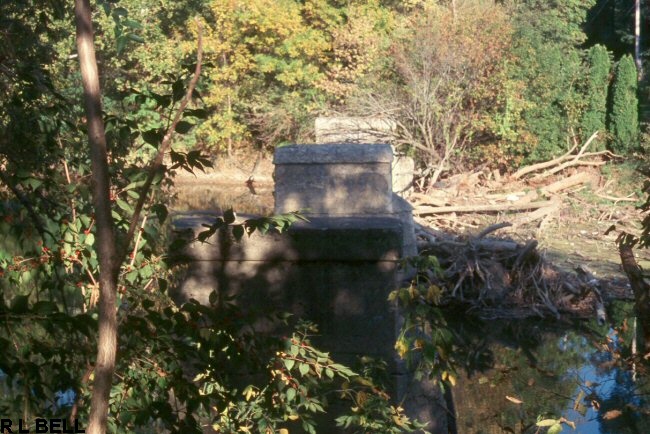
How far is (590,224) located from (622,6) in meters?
20.4

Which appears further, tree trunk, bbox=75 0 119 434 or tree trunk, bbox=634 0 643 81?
tree trunk, bbox=634 0 643 81

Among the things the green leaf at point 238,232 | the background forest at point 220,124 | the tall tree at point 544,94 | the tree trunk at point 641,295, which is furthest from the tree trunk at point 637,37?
the green leaf at point 238,232

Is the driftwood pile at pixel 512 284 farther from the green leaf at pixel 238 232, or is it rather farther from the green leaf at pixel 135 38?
the green leaf at pixel 135 38

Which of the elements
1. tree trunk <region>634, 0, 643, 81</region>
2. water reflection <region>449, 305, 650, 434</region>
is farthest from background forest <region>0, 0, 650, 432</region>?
water reflection <region>449, 305, 650, 434</region>

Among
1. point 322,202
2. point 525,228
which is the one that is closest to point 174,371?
point 322,202

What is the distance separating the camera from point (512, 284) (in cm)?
1399

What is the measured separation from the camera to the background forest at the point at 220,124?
2365 millimetres

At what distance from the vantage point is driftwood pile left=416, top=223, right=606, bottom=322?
1366cm

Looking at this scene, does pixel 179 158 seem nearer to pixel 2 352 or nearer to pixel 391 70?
pixel 2 352

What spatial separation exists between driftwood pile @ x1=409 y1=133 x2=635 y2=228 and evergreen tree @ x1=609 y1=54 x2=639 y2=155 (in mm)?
520

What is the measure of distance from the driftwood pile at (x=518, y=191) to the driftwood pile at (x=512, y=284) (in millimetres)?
5441

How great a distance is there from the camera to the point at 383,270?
349cm

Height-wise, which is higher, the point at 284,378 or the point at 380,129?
the point at 380,129

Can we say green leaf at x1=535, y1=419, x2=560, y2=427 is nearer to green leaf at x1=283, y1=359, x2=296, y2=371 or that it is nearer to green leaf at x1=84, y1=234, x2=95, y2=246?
green leaf at x1=283, y1=359, x2=296, y2=371
